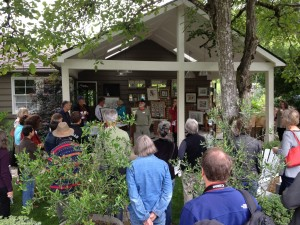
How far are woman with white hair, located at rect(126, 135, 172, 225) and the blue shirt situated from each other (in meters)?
1.45

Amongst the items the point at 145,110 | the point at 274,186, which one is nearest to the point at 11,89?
the point at 145,110

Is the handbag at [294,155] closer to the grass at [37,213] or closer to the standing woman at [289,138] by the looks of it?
the standing woman at [289,138]

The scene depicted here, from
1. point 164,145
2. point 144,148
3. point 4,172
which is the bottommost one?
point 4,172

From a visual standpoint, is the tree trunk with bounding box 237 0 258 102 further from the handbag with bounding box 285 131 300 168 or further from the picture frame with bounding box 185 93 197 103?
the picture frame with bounding box 185 93 197 103

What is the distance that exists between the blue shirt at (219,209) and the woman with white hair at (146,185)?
1452 mm

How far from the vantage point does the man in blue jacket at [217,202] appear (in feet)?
6.36

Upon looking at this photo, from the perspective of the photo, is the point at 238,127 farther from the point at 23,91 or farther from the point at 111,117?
the point at 23,91

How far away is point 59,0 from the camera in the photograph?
7508 mm

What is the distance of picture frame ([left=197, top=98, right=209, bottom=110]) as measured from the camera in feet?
47.4

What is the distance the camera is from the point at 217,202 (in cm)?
197

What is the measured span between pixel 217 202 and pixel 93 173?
166 cm

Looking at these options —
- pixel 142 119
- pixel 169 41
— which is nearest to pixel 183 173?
pixel 142 119

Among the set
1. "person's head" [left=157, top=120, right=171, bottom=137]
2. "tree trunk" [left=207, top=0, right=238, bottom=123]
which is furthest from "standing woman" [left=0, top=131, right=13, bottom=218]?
"tree trunk" [left=207, top=0, right=238, bottom=123]

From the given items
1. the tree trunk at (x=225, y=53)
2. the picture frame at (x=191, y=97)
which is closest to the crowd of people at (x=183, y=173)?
the tree trunk at (x=225, y=53)
